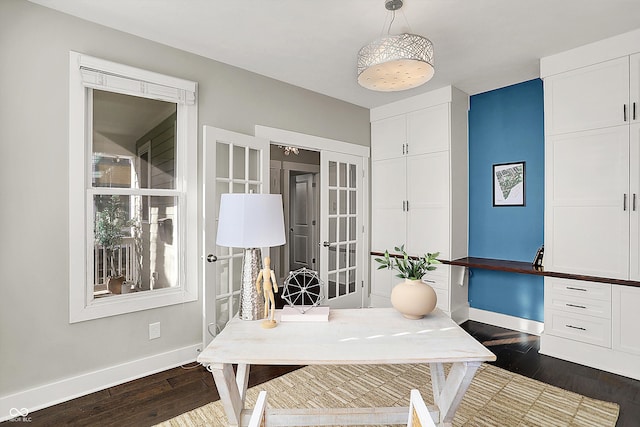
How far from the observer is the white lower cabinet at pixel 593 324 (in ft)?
8.54

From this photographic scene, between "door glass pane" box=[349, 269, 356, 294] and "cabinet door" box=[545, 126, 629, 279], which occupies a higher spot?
"cabinet door" box=[545, 126, 629, 279]

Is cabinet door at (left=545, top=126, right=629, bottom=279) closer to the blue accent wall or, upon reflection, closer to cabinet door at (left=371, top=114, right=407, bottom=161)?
the blue accent wall

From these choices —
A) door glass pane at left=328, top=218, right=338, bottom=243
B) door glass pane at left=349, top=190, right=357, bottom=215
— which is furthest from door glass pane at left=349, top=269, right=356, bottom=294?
door glass pane at left=349, top=190, right=357, bottom=215

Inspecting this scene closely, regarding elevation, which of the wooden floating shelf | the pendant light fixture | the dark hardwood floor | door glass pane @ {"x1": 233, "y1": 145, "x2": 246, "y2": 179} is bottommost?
the dark hardwood floor

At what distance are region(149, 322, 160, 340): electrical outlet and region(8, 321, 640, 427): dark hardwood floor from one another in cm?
29

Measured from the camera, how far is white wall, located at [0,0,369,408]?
82.7 inches

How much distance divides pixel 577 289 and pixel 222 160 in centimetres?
327

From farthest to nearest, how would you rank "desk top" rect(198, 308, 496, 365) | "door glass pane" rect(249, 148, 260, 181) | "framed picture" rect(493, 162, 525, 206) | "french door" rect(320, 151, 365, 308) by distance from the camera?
"french door" rect(320, 151, 365, 308), "framed picture" rect(493, 162, 525, 206), "door glass pane" rect(249, 148, 260, 181), "desk top" rect(198, 308, 496, 365)

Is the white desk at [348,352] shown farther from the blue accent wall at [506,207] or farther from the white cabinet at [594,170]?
the blue accent wall at [506,207]

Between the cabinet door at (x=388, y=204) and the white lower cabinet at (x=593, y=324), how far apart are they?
5.44ft

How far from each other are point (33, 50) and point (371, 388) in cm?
326

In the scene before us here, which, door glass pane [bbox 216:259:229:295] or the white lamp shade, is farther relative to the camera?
door glass pane [bbox 216:259:229:295]

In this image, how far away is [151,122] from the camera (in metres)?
2.73

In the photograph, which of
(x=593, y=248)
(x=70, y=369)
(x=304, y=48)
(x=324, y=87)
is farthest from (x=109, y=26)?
(x=593, y=248)
